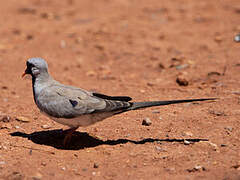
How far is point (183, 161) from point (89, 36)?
6.06 meters

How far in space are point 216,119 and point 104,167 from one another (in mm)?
2086

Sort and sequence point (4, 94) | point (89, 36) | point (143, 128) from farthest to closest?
point (89, 36) < point (4, 94) < point (143, 128)

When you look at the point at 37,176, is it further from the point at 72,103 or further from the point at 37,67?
the point at 37,67

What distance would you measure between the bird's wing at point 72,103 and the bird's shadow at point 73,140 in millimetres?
493

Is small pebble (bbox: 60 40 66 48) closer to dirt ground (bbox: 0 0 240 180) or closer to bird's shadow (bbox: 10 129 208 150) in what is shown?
dirt ground (bbox: 0 0 240 180)

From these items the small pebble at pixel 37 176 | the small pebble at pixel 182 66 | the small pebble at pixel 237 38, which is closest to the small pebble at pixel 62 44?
the small pebble at pixel 182 66

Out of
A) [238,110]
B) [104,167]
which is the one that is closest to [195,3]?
[238,110]

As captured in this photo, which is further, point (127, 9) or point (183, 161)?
point (127, 9)

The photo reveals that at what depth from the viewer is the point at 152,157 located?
5.23 meters

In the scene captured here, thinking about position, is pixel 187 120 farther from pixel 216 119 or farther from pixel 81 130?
pixel 81 130

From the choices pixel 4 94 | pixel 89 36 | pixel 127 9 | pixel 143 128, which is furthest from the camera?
pixel 127 9

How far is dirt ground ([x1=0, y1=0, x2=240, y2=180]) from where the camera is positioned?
5.07 m

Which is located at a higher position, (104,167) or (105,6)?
(105,6)

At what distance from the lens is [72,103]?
559 centimetres
